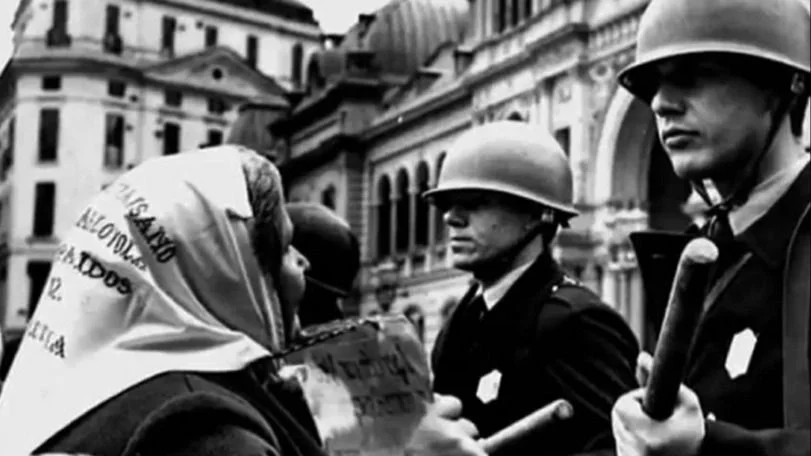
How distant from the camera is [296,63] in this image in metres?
55.5

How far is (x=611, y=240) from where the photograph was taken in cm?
2259

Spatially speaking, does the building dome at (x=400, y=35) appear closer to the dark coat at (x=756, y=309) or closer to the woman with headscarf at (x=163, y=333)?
the woman with headscarf at (x=163, y=333)

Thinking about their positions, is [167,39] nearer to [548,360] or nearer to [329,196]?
[329,196]

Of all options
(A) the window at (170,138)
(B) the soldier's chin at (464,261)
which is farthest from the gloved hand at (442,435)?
(A) the window at (170,138)

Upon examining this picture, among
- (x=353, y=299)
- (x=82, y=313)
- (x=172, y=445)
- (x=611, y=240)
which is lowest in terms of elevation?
(x=353, y=299)

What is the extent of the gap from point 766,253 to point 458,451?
75cm

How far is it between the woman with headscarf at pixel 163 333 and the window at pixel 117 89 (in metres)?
47.5

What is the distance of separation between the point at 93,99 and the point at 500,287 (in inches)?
1804

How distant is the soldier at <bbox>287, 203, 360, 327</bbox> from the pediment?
44405 mm

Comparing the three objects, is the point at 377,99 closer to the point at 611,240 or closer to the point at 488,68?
the point at 488,68

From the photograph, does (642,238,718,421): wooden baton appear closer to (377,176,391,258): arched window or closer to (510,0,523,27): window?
(510,0,523,27): window

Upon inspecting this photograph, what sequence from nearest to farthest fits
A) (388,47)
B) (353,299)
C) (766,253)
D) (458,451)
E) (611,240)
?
1. (766,253)
2. (458,451)
3. (611,240)
4. (353,299)
5. (388,47)

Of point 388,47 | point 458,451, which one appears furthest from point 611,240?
point 458,451

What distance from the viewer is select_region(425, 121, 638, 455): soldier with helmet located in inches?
179
